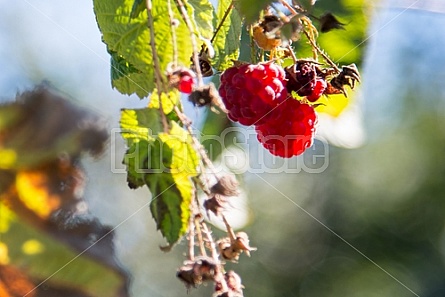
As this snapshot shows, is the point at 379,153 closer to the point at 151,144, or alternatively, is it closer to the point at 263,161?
the point at 263,161

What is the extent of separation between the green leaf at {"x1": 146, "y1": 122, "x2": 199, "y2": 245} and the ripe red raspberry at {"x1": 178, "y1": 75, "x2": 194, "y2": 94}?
0.18ft

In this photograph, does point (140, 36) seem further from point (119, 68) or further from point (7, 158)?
point (7, 158)

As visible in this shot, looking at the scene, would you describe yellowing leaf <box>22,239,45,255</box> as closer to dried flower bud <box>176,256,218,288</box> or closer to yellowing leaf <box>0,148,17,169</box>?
yellowing leaf <box>0,148,17,169</box>

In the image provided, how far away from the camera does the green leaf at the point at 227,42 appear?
3.10 ft

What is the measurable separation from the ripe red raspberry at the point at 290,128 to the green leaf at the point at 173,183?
0.27 m

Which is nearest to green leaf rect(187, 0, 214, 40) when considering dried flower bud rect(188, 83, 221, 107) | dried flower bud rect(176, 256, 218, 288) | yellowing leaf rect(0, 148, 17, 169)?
dried flower bud rect(188, 83, 221, 107)

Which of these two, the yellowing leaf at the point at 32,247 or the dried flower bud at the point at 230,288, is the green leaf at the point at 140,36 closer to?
the dried flower bud at the point at 230,288

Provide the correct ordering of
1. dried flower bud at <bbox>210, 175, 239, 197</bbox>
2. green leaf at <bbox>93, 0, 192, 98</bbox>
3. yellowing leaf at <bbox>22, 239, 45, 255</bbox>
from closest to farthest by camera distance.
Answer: dried flower bud at <bbox>210, 175, 239, 197</bbox> < green leaf at <bbox>93, 0, 192, 98</bbox> < yellowing leaf at <bbox>22, 239, 45, 255</bbox>

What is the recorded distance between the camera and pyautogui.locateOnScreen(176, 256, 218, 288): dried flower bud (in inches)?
27.4

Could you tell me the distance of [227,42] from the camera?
947 mm

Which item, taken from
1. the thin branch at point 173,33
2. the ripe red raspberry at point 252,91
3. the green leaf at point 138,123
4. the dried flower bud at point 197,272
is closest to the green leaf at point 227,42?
the ripe red raspberry at point 252,91

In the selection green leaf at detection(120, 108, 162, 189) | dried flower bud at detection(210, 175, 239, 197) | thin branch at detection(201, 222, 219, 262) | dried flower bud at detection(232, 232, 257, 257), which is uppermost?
green leaf at detection(120, 108, 162, 189)

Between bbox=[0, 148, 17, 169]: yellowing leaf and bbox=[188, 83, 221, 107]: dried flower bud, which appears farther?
bbox=[0, 148, 17, 169]: yellowing leaf

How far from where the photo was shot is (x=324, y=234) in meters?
7.35
